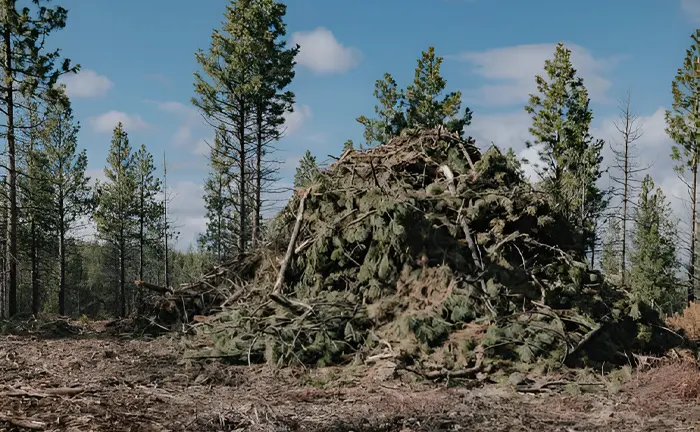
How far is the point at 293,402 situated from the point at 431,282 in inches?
114

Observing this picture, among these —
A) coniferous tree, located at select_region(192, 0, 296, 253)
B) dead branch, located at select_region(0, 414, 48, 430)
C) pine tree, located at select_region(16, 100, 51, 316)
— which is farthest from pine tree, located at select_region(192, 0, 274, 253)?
dead branch, located at select_region(0, 414, 48, 430)

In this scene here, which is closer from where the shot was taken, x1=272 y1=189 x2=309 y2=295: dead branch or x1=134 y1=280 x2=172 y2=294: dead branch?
x1=272 y1=189 x2=309 y2=295: dead branch

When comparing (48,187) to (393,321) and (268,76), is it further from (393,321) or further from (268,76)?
(393,321)

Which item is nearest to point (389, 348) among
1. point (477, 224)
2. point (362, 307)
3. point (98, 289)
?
point (362, 307)

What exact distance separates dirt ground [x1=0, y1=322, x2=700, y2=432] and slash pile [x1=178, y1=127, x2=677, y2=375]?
62 centimetres

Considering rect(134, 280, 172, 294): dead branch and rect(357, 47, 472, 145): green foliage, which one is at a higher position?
rect(357, 47, 472, 145): green foliage

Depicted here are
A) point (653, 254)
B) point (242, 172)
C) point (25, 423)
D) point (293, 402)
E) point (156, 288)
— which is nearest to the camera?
point (25, 423)

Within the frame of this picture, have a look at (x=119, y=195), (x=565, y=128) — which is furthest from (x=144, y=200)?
(x=565, y=128)

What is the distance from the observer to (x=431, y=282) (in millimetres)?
7742

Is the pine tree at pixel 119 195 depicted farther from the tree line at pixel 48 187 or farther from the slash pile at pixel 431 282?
the slash pile at pixel 431 282

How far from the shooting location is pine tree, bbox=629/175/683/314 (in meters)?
28.0

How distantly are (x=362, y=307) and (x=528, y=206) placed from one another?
2783mm

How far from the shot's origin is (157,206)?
111 ft

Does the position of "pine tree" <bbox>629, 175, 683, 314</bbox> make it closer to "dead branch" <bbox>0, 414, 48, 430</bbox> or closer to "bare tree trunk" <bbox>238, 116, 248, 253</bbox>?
"bare tree trunk" <bbox>238, 116, 248, 253</bbox>
